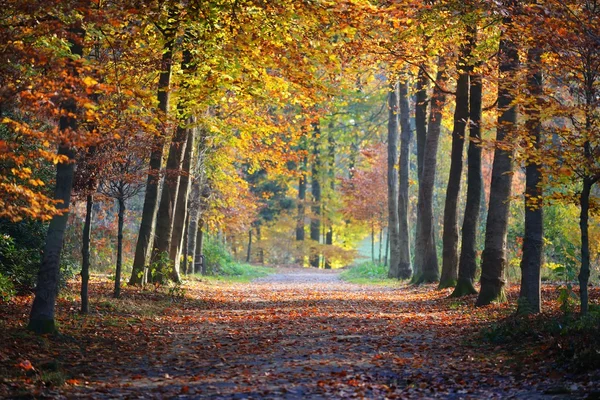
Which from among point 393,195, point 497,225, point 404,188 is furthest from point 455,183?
point 393,195

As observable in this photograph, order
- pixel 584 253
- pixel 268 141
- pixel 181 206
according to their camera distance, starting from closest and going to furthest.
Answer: pixel 584 253
pixel 181 206
pixel 268 141

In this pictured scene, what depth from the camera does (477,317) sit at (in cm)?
1506

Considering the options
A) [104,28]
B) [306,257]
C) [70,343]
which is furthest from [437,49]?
[306,257]

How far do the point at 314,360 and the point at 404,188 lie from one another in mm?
21449

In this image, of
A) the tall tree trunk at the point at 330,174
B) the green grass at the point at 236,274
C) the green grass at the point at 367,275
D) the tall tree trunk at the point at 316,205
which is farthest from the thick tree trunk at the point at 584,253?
the tall tree trunk at the point at 316,205

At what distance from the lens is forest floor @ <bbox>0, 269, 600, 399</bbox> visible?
833cm

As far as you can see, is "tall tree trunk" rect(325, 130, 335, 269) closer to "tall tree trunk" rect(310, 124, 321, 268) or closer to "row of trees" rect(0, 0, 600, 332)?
"tall tree trunk" rect(310, 124, 321, 268)

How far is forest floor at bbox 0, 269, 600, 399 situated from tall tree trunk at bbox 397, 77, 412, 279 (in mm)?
13826

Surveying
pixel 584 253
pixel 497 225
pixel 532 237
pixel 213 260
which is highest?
pixel 497 225

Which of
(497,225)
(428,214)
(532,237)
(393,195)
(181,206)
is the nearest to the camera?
(532,237)

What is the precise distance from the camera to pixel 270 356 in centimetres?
1073

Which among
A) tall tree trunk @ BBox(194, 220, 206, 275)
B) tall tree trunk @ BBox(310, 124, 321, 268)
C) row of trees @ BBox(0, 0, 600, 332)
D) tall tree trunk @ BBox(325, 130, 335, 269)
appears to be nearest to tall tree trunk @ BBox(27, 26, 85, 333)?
row of trees @ BBox(0, 0, 600, 332)

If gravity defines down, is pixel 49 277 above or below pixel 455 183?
below

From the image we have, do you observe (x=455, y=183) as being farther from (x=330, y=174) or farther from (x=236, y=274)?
(x=330, y=174)
